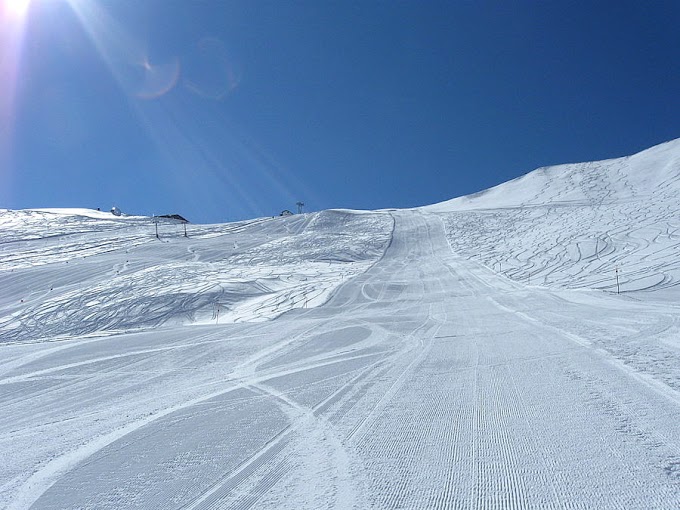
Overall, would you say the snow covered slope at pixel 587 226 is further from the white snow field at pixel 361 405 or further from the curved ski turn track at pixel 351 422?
the curved ski turn track at pixel 351 422

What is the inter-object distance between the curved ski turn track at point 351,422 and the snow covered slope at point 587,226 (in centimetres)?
1236

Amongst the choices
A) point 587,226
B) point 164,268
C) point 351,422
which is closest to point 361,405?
point 351,422

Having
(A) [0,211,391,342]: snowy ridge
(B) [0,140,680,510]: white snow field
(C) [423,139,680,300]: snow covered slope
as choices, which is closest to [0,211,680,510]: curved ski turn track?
Answer: (B) [0,140,680,510]: white snow field

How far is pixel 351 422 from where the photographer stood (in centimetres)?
417

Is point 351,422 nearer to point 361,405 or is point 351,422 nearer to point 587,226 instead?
point 361,405

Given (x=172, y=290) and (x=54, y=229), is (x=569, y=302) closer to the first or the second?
(x=172, y=290)

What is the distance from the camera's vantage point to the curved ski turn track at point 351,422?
9.54 ft

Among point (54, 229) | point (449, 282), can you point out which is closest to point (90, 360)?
point (449, 282)

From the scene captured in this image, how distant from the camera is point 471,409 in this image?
445 centimetres

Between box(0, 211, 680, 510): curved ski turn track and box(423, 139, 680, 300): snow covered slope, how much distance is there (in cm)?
1236

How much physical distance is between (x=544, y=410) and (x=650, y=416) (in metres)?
0.84

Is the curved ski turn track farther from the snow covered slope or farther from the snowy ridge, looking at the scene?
the snow covered slope

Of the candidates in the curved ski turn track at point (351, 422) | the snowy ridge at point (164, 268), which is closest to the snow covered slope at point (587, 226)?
the snowy ridge at point (164, 268)

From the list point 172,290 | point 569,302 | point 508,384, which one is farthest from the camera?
point 172,290
